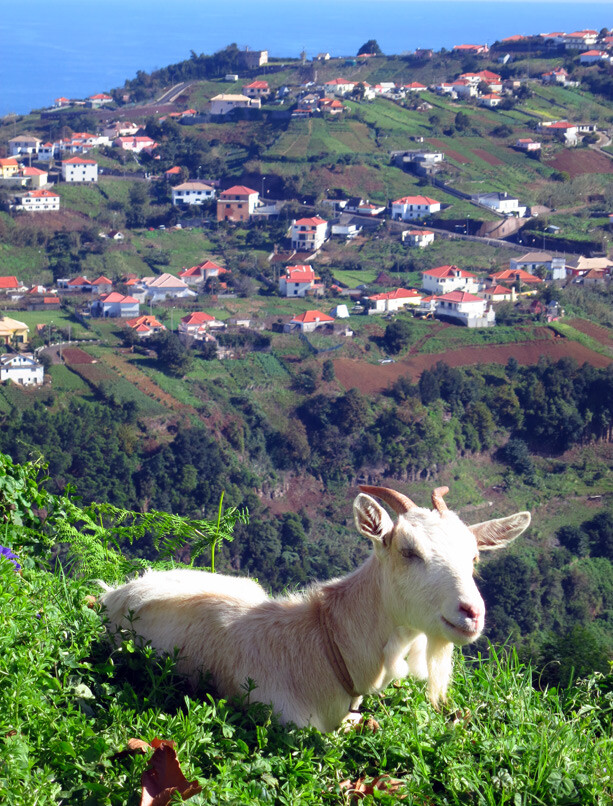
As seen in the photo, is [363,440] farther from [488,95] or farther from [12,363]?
[488,95]

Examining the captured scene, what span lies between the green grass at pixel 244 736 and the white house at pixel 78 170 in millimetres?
49902

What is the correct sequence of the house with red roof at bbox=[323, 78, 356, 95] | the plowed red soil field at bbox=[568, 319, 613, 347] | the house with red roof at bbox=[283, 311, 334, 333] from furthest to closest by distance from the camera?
1. the house with red roof at bbox=[323, 78, 356, 95]
2. the plowed red soil field at bbox=[568, 319, 613, 347]
3. the house with red roof at bbox=[283, 311, 334, 333]

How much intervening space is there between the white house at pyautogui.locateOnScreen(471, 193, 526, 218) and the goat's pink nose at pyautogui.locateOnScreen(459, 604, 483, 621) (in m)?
46.0

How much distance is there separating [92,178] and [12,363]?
23309 mm

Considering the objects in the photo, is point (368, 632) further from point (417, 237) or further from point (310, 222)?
point (310, 222)

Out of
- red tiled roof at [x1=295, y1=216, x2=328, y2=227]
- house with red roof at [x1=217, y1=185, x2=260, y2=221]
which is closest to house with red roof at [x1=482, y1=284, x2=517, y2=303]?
red tiled roof at [x1=295, y1=216, x2=328, y2=227]

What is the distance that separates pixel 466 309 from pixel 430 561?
1361 inches

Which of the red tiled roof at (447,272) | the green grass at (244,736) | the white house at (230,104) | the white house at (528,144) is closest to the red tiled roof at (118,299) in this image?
the red tiled roof at (447,272)

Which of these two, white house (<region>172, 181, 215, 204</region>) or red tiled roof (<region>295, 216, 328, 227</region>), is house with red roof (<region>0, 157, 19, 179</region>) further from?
red tiled roof (<region>295, 216, 328, 227</region>)

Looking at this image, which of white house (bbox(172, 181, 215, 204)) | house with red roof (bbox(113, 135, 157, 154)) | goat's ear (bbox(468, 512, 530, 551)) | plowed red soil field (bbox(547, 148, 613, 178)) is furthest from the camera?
house with red roof (bbox(113, 135, 157, 154))

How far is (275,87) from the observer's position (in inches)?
2608

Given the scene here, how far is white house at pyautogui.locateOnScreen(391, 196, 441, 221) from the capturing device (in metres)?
47.1

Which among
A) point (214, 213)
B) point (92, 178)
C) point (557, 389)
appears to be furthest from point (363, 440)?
point (92, 178)

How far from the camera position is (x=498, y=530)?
244 cm
